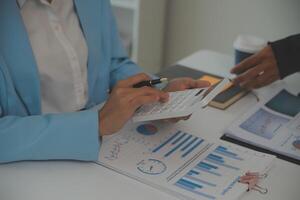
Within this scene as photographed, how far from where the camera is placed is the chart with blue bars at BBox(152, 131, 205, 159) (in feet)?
3.15

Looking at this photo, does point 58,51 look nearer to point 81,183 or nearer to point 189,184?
point 81,183

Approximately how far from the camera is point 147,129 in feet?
3.45

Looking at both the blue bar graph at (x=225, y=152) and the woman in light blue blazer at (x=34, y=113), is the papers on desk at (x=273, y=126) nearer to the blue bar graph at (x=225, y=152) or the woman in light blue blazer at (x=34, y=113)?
the blue bar graph at (x=225, y=152)

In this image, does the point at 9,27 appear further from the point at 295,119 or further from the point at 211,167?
the point at 295,119

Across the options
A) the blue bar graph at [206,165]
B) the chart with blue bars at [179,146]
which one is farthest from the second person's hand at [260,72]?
the blue bar graph at [206,165]

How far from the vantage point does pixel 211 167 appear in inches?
36.2

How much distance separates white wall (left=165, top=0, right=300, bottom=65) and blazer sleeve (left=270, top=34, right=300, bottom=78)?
0.69m

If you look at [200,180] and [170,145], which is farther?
[170,145]

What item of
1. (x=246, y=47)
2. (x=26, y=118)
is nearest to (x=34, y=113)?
(x=26, y=118)

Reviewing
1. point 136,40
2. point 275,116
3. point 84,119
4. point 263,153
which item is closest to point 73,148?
point 84,119

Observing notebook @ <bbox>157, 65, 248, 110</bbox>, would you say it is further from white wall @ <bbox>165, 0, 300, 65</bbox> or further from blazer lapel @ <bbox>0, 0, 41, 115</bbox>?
white wall @ <bbox>165, 0, 300, 65</bbox>

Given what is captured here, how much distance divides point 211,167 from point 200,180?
6cm

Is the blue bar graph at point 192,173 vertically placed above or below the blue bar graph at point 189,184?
above

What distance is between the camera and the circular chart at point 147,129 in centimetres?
104
